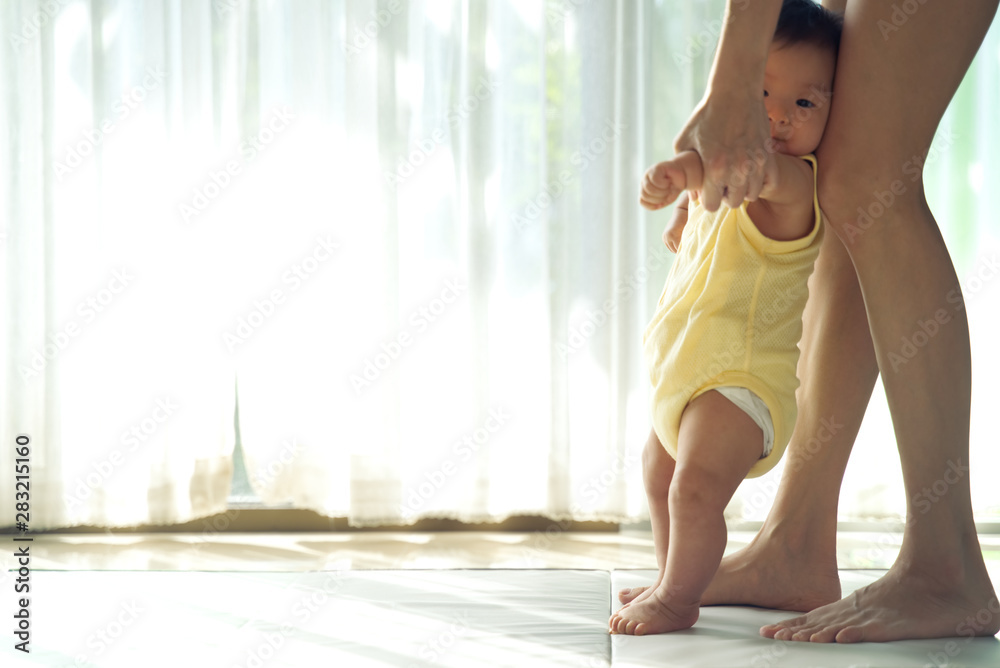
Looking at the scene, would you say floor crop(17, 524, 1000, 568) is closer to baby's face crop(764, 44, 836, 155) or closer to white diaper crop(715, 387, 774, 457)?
white diaper crop(715, 387, 774, 457)

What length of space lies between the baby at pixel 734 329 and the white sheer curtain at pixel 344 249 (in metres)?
0.88

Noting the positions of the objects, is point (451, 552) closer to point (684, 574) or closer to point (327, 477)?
point (327, 477)

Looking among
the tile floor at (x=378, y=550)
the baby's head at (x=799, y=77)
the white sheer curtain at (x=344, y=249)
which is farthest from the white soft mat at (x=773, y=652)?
the white sheer curtain at (x=344, y=249)

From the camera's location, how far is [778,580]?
1165 millimetres

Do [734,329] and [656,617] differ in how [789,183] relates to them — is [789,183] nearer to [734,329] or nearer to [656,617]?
[734,329]

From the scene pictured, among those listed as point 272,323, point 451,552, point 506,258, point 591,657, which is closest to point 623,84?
point 506,258

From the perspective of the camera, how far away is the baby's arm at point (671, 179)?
973 millimetres

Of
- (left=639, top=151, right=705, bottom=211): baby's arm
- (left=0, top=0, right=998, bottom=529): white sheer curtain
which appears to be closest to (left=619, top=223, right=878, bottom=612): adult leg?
(left=639, top=151, right=705, bottom=211): baby's arm

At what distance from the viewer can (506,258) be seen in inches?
79.7

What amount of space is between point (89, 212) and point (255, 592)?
3.78 ft

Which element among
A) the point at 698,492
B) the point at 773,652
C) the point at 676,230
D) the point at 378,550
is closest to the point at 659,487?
the point at 698,492

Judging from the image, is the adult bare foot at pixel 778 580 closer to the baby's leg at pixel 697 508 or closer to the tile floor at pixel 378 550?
the baby's leg at pixel 697 508

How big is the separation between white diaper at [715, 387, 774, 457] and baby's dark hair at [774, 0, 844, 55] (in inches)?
16.9

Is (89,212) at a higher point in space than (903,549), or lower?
higher
